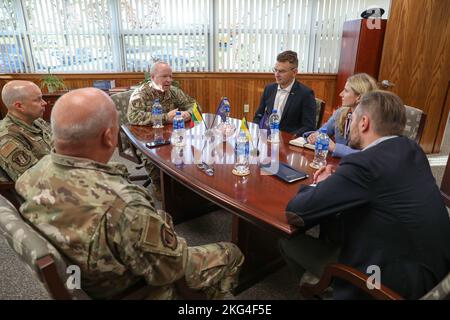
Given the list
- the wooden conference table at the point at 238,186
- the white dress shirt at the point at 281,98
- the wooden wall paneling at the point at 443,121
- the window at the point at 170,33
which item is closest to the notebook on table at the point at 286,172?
the wooden conference table at the point at 238,186

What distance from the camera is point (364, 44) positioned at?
365 cm

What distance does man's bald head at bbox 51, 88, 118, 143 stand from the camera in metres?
0.95

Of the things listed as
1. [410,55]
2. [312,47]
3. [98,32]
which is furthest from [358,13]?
[98,32]

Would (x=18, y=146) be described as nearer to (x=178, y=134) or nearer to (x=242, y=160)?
(x=178, y=134)

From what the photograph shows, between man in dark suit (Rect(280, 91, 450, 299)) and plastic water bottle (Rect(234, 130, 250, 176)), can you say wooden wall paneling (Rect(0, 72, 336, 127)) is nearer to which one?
plastic water bottle (Rect(234, 130, 250, 176))

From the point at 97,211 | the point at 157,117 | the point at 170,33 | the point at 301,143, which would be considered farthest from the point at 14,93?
the point at 170,33

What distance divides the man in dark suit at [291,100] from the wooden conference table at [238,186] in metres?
0.38

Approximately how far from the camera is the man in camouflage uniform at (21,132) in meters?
1.67

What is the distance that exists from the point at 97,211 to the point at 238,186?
699 mm

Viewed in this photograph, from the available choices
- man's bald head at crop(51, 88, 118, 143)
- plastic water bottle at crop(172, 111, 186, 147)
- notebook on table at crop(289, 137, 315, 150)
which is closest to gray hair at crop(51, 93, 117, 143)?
man's bald head at crop(51, 88, 118, 143)

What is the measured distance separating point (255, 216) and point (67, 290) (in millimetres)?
678

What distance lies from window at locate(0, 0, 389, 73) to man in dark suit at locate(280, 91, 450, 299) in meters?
3.73

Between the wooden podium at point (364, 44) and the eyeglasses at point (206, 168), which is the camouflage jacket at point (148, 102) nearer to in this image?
the eyeglasses at point (206, 168)

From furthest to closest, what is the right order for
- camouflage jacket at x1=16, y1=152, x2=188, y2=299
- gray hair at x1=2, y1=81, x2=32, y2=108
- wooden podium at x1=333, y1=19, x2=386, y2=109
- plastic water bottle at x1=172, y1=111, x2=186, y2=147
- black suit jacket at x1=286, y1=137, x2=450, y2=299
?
wooden podium at x1=333, y1=19, x2=386, y2=109, plastic water bottle at x1=172, y1=111, x2=186, y2=147, gray hair at x1=2, y1=81, x2=32, y2=108, black suit jacket at x1=286, y1=137, x2=450, y2=299, camouflage jacket at x1=16, y1=152, x2=188, y2=299
